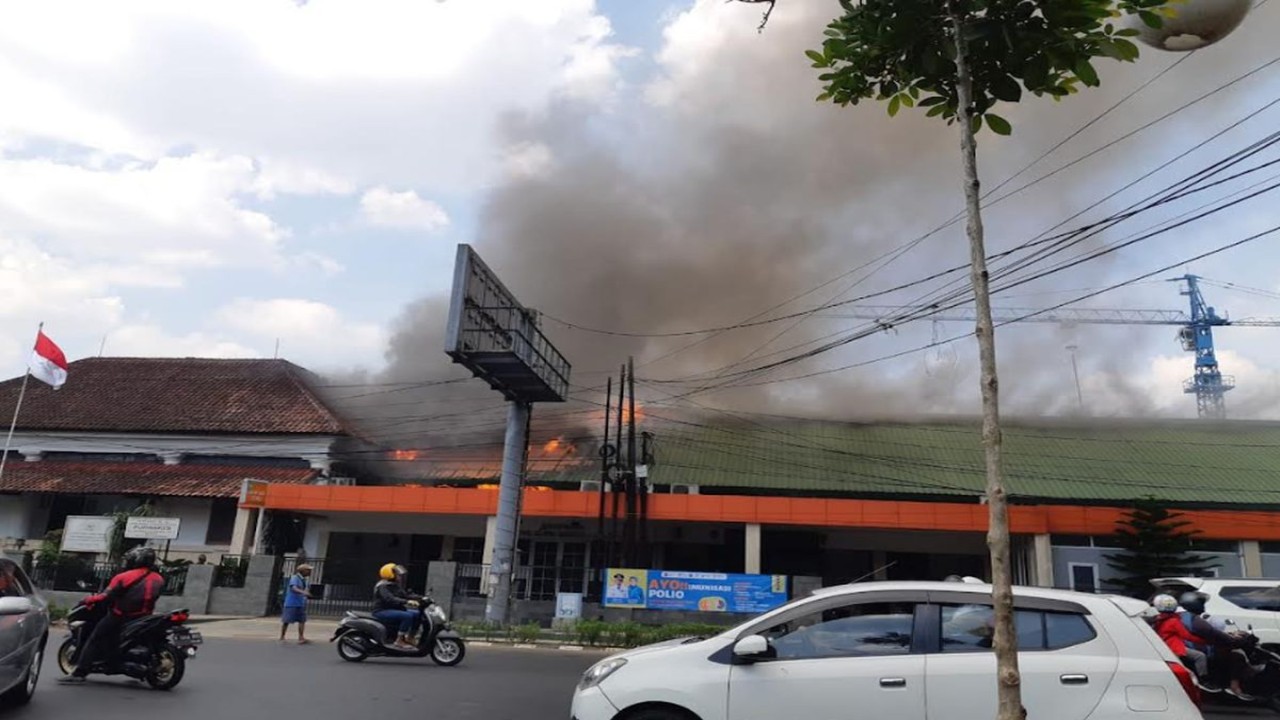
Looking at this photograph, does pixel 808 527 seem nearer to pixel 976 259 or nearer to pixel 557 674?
pixel 557 674

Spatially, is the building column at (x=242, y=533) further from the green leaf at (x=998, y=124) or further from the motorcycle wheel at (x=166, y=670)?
the green leaf at (x=998, y=124)

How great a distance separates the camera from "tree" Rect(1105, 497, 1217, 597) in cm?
1962

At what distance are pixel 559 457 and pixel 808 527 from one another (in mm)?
9195

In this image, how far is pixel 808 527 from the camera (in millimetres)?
23031

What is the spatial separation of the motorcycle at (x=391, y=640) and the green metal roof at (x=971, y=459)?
1425 cm

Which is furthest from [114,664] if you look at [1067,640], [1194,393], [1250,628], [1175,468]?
[1194,393]

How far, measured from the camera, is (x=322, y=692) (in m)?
8.22

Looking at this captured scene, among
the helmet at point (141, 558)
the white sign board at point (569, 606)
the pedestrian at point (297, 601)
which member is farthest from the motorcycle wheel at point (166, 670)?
the white sign board at point (569, 606)

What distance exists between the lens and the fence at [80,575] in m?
20.6

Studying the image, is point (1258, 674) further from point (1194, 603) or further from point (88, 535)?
point (88, 535)

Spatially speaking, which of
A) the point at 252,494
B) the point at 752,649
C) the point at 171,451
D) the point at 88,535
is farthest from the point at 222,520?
the point at 752,649

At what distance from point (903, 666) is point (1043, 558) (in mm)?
19844

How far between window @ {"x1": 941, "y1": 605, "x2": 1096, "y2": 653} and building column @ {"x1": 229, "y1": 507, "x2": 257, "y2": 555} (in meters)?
23.1

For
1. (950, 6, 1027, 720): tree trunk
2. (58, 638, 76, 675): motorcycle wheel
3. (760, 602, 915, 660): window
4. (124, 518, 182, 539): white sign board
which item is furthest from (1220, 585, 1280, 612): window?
(124, 518, 182, 539): white sign board
